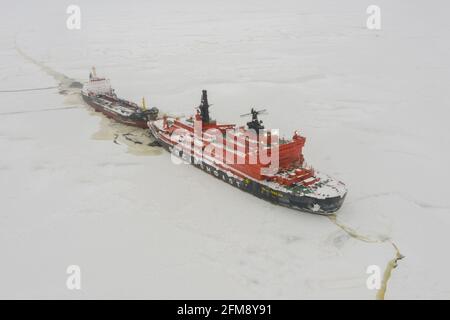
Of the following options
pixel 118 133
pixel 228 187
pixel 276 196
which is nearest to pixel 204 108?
pixel 228 187

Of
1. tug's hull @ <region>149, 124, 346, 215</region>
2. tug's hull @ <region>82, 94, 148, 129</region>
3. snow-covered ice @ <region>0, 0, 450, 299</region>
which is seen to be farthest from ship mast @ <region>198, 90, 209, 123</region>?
tug's hull @ <region>82, 94, 148, 129</region>

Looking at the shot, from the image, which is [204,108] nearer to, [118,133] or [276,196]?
[276,196]

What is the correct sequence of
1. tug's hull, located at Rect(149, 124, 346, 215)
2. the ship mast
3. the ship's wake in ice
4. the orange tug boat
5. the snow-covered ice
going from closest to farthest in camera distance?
the snow-covered ice < tug's hull, located at Rect(149, 124, 346, 215) < the orange tug boat < the ship mast < the ship's wake in ice

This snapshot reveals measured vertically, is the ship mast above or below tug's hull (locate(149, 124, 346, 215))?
above

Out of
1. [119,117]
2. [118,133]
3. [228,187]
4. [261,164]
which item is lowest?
[228,187]

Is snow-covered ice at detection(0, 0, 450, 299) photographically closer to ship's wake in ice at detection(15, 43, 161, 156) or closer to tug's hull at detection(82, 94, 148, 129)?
ship's wake in ice at detection(15, 43, 161, 156)

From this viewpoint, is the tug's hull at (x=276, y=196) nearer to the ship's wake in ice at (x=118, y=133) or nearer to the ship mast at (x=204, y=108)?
the ship mast at (x=204, y=108)

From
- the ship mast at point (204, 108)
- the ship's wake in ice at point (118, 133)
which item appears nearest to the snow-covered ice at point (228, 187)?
the ship's wake in ice at point (118, 133)
